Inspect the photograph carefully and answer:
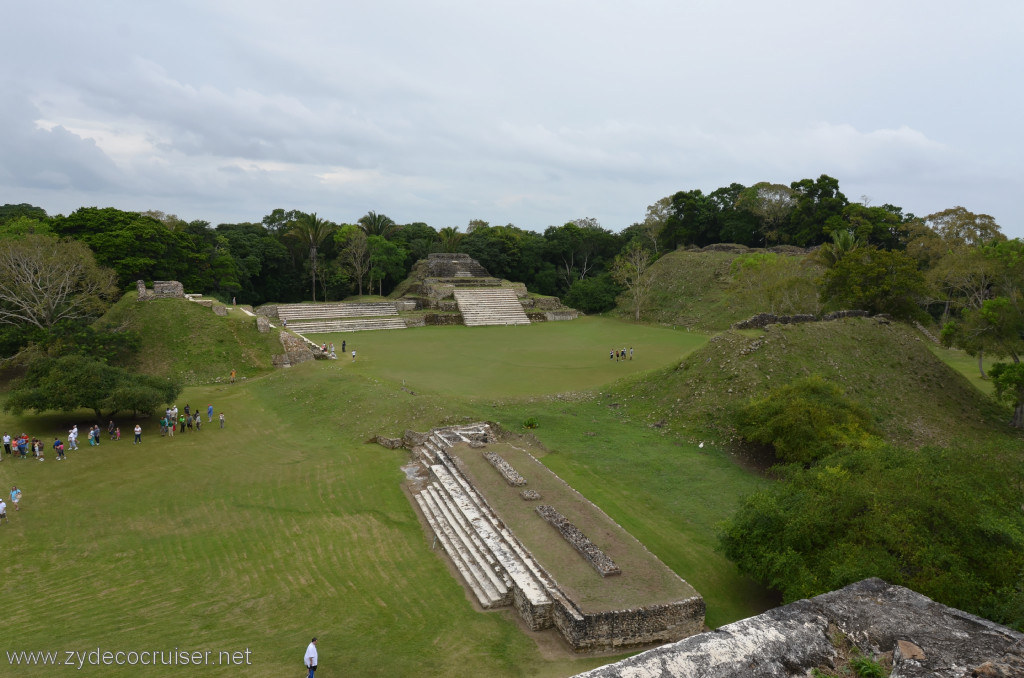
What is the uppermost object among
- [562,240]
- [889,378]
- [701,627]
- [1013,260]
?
[562,240]

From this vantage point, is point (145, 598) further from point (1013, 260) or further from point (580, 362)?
point (1013, 260)

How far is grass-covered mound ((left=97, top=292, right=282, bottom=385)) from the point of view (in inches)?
1020

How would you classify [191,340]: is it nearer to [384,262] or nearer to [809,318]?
[384,262]

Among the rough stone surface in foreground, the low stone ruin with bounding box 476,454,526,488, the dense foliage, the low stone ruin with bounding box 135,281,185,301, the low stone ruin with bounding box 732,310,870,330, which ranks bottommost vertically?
the low stone ruin with bounding box 476,454,526,488

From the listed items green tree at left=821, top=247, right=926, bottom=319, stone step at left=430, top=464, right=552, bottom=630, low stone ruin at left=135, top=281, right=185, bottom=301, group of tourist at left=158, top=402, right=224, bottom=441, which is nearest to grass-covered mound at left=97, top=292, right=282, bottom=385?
low stone ruin at left=135, top=281, right=185, bottom=301

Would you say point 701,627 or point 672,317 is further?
point 672,317

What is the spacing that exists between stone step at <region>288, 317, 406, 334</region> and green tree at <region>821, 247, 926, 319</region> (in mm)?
28299

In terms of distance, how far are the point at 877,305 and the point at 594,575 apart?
80.4ft

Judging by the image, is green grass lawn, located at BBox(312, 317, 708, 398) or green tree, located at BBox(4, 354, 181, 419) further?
green grass lawn, located at BBox(312, 317, 708, 398)

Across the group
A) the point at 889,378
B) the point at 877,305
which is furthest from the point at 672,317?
the point at 889,378

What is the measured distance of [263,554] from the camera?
11.1 metres

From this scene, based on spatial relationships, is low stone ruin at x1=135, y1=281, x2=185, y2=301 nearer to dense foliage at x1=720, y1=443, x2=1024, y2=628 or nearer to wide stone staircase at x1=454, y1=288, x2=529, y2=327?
wide stone staircase at x1=454, y1=288, x2=529, y2=327


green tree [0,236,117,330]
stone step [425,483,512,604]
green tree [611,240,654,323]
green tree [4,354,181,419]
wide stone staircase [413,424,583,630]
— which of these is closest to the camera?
wide stone staircase [413,424,583,630]

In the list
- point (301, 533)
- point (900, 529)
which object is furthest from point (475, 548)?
point (900, 529)
